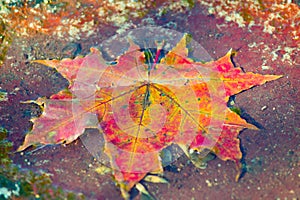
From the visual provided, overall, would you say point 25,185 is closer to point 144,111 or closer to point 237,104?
point 144,111

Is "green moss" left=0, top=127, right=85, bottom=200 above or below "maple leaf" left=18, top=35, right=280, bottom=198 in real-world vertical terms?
below

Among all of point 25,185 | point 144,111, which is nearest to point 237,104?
point 144,111

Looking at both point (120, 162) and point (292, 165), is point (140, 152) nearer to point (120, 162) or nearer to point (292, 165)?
point (120, 162)

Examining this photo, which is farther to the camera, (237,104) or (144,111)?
(237,104)

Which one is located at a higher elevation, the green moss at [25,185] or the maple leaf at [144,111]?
the maple leaf at [144,111]
